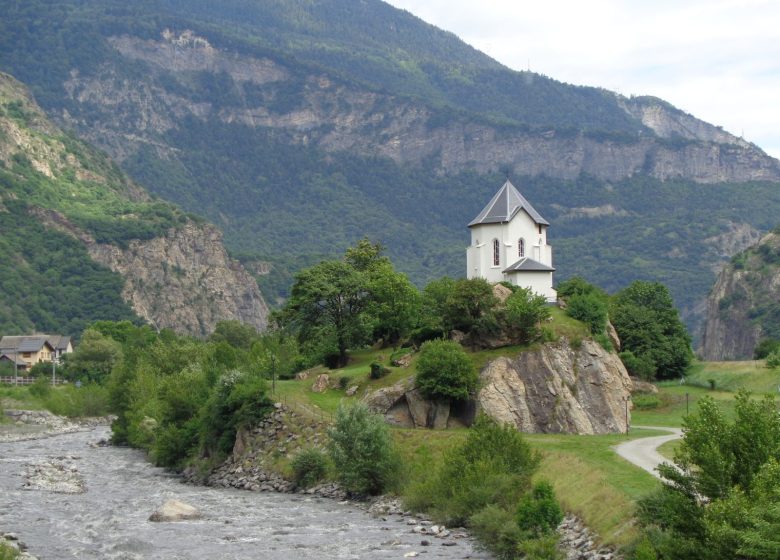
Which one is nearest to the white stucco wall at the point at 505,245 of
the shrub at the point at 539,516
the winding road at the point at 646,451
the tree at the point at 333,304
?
the tree at the point at 333,304

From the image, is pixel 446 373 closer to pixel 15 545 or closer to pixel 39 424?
pixel 15 545

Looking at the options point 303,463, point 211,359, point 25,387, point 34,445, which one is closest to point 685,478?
point 303,463

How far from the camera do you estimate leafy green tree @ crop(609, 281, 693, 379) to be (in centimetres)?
9462

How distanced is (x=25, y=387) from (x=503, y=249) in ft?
252

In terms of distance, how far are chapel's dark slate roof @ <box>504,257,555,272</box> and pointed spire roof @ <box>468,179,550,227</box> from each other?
3.63m

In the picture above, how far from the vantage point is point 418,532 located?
49.8 m

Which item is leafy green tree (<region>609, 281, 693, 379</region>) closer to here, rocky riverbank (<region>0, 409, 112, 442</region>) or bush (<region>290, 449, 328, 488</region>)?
bush (<region>290, 449, 328, 488</region>)

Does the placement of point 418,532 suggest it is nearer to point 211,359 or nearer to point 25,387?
point 211,359

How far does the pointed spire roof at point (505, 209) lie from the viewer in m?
85.9

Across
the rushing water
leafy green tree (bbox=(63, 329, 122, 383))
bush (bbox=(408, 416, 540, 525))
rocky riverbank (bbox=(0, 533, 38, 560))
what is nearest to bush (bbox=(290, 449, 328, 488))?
the rushing water

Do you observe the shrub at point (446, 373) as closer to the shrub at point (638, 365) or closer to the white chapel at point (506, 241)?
the white chapel at point (506, 241)

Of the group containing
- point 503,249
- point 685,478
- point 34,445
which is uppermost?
point 503,249

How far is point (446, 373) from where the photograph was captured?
6719 cm

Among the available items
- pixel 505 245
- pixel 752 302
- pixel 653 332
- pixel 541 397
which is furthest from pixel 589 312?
pixel 752 302
